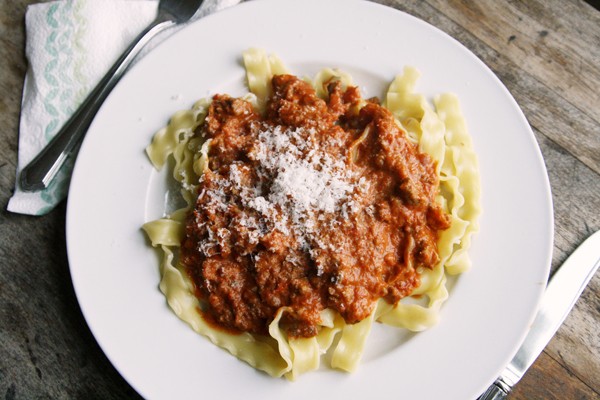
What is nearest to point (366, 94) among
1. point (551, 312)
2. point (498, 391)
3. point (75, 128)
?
point (551, 312)

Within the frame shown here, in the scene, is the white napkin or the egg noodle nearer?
the egg noodle

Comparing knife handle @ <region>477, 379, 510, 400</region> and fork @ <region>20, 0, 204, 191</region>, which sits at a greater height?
fork @ <region>20, 0, 204, 191</region>

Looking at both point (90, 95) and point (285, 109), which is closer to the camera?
point (285, 109)

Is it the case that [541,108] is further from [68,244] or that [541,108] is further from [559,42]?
[68,244]

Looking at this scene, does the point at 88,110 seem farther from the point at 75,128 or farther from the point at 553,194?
the point at 553,194

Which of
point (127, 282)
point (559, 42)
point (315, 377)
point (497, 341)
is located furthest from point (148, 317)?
point (559, 42)

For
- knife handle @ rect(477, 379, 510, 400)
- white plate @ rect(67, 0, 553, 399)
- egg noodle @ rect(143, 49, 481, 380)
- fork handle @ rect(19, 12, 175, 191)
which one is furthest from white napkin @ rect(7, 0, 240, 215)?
knife handle @ rect(477, 379, 510, 400)

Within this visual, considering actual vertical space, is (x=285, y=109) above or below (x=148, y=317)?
above

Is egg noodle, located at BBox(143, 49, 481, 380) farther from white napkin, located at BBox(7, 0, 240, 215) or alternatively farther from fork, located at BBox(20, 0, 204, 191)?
white napkin, located at BBox(7, 0, 240, 215)

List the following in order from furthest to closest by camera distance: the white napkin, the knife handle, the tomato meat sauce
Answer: the white napkin
the knife handle
the tomato meat sauce
